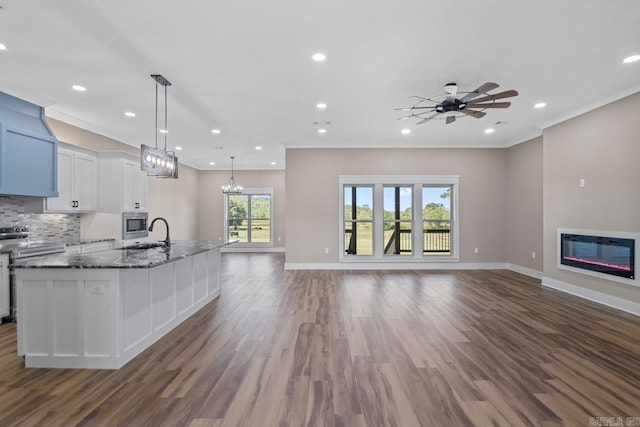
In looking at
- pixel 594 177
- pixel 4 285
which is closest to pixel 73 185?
pixel 4 285

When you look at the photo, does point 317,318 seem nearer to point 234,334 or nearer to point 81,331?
point 234,334

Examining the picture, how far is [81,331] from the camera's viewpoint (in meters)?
2.62

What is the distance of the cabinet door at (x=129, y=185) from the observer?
5.63 m

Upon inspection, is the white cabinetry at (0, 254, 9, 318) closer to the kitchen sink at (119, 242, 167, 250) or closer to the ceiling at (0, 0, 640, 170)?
the kitchen sink at (119, 242, 167, 250)

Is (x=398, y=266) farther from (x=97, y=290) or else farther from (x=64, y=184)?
(x=64, y=184)

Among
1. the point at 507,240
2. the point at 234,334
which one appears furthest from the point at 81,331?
the point at 507,240

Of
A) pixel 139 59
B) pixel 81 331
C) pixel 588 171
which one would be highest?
pixel 139 59

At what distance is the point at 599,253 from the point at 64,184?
8.47m

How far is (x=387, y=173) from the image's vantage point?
7.47 metres

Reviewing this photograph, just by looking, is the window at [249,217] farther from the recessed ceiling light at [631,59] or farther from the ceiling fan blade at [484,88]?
the recessed ceiling light at [631,59]

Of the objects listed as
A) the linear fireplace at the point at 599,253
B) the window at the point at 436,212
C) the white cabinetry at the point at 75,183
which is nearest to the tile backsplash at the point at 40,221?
the white cabinetry at the point at 75,183

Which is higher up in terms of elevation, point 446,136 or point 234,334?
point 446,136

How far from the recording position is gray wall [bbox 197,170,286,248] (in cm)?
1104

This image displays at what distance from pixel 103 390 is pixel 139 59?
3.24 m
